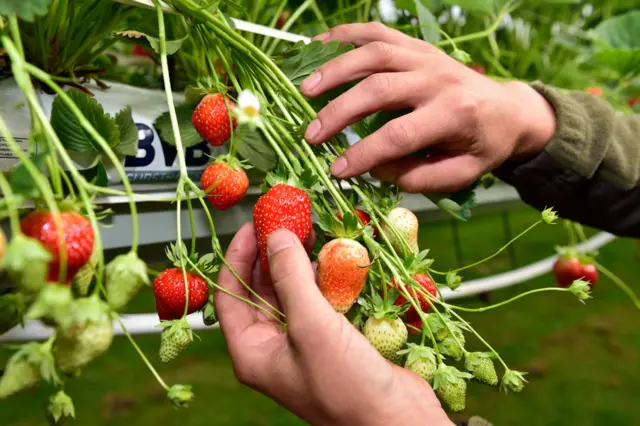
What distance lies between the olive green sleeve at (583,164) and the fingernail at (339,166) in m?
0.36

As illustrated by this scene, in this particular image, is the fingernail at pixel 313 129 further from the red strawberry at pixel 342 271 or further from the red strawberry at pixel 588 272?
the red strawberry at pixel 588 272

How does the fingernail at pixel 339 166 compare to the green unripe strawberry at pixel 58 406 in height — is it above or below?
above

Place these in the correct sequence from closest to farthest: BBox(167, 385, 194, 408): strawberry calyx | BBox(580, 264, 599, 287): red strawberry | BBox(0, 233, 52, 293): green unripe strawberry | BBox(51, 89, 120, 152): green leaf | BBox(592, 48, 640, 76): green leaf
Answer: BBox(0, 233, 52, 293): green unripe strawberry → BBox(167, 385, 194, 408): strawberry calyx → BBox(51, 89, 120, 152): green leaf → BBox(592, 48, 640, 76): green leaf → BBox(580, 264, 599, 287): red strawberry

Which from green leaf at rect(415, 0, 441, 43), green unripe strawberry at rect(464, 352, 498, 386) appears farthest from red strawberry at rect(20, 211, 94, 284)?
green leaf at rect(415, 0, 441, 43)

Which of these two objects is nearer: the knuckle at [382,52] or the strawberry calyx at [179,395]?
the strawberry calyx at [179,395]

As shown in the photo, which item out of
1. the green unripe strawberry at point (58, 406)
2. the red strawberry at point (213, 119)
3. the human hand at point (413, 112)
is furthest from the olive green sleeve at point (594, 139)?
the green unripe strawberry at point (58, 406)

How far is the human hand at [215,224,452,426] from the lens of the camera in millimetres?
418

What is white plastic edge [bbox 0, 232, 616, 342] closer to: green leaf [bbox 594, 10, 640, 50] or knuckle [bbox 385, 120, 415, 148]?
knuckle [bbox 385, 120, 415, 148]

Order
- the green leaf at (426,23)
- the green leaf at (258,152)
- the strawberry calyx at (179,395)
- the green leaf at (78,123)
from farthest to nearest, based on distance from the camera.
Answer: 1. the green leaf at (426,23)
2. the green leaf at (258,152)
3. the green leaf at (78,123)
4. the strawberry calyx at (179,395)

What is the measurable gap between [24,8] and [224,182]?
232 millimetres

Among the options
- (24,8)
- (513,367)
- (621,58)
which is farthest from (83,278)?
(513,367)

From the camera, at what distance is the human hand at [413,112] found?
0.52 metres

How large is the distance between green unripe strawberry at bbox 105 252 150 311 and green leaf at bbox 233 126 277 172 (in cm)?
26

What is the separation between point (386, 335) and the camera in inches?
18.5
